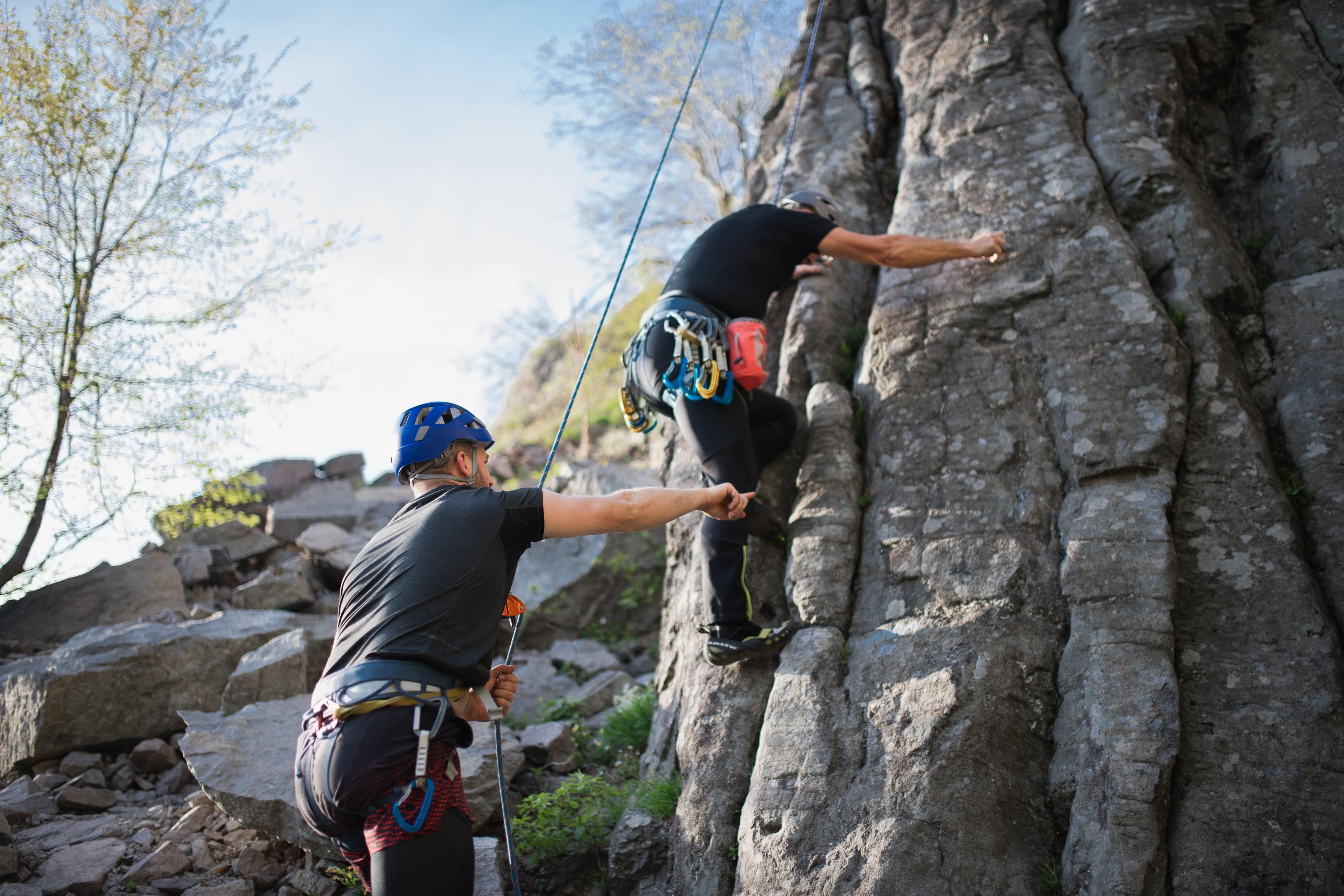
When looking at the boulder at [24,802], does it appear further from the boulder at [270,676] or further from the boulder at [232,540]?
the boulder at [232,540]

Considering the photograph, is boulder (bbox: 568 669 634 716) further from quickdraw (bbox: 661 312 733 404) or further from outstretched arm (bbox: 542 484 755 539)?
outstretched arm (bbox: 542 484 755 539)

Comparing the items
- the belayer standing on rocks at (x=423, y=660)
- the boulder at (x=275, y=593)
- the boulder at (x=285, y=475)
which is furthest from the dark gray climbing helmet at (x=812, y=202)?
the boulder at (x=285, y=475)

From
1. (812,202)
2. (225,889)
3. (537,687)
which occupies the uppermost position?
(812,202)

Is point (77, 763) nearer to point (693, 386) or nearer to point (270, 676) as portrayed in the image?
point (270, 676)

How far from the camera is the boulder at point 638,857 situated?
4539 mm

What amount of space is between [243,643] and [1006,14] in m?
8.65

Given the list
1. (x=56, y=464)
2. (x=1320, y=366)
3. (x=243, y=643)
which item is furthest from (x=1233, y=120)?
(x=56, y=464)

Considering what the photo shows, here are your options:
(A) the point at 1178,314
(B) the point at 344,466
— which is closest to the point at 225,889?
(A) the point at 1178,314

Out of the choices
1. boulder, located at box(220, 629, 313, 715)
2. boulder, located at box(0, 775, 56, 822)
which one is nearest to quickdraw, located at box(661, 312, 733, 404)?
boulder, located at box(220, 629, 313, 715)

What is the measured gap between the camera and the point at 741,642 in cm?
459

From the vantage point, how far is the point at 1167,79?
616 centimetres

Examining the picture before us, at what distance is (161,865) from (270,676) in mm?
1696

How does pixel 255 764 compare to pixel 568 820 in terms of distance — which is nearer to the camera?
pixel 568 820

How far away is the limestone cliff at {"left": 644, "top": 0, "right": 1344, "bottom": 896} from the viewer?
3670 mm
